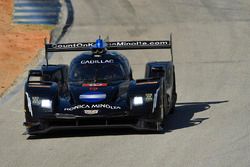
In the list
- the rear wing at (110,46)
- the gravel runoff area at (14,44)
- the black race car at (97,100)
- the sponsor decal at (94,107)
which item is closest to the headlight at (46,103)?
the black race car at (97,100)

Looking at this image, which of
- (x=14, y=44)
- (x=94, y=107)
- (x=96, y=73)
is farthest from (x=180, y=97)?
(x=14, y=44)

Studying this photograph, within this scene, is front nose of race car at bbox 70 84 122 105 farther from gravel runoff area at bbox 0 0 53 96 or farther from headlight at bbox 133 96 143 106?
gravel runoff area at bbox 0 0 53 96

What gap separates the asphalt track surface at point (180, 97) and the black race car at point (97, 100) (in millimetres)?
249

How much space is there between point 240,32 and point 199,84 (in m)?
7.94

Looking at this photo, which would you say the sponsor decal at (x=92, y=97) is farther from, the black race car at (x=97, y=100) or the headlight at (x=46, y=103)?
the headlight at (x=46, y=103)

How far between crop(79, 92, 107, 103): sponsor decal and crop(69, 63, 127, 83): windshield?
99cm

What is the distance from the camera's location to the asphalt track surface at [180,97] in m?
11.9

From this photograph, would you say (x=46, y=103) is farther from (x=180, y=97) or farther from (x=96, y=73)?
(x=180, y=97)

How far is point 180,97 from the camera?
58.6 ft

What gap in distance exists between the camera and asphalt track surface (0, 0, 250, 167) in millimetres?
11852

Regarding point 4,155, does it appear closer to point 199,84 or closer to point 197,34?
point 199,84

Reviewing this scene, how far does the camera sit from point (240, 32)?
26891 mm

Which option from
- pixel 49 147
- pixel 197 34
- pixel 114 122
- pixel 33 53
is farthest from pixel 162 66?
pixel 197 34

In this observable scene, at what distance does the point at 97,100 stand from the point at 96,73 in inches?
56.4
